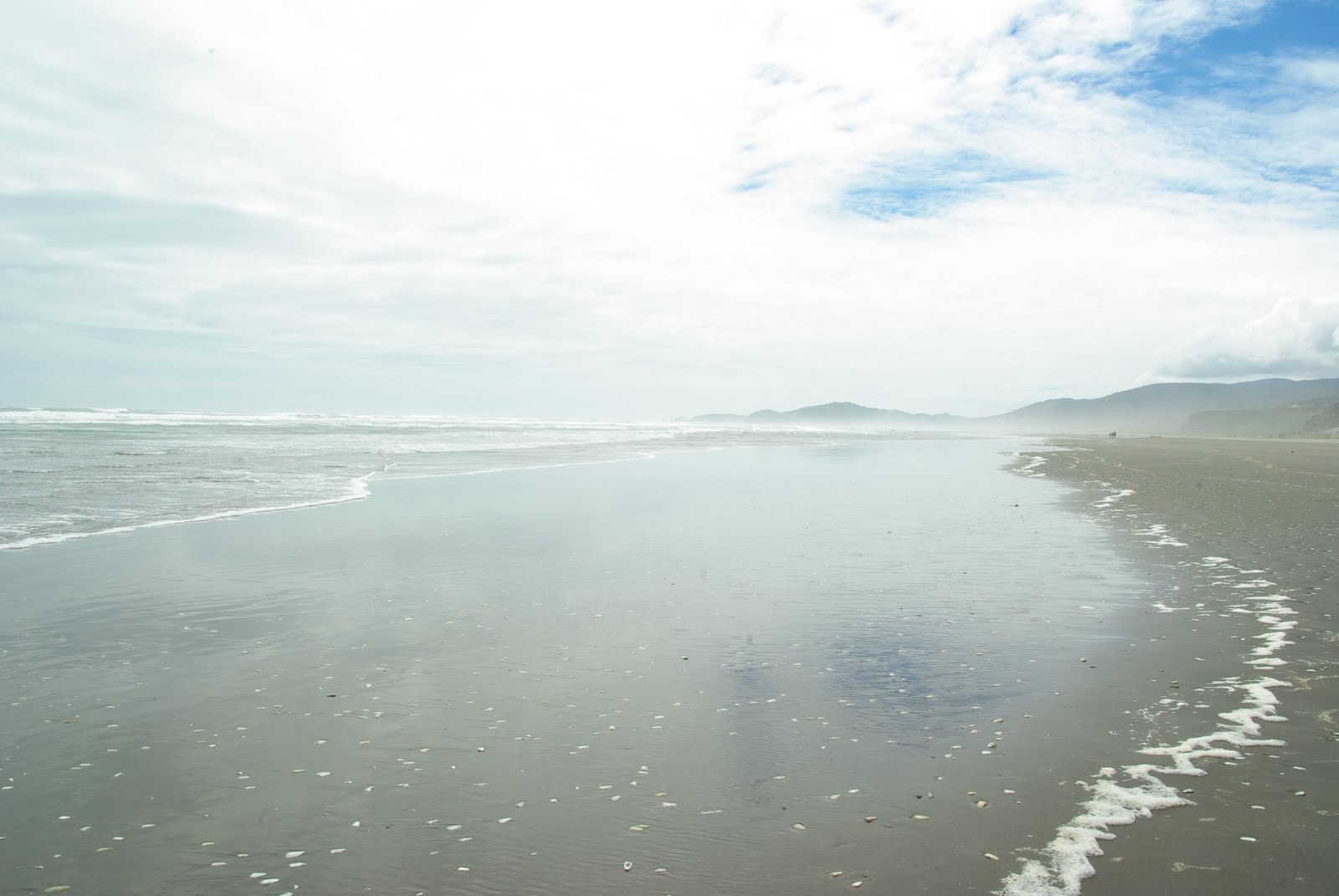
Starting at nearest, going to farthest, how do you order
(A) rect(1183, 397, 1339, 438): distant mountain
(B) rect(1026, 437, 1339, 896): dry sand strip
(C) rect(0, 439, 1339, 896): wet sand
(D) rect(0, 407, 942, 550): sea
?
(B) rect(1026, 437, 1339, 896): dry sand strip
(C) rect(0, 439, 1339, 896): wet sand
(D) rect(0, 407, 942, 550): sea
(A) rect(1183, 397, 1339, 438): distant mountain

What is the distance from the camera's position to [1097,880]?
4.53 metres

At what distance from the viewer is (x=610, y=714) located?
7113 millimetres

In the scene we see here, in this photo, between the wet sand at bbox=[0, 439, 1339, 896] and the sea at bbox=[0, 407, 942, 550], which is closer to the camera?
the wet sand at bbox=[0, 439, 1339, 896]

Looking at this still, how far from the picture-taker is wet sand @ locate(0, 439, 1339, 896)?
4.86 m

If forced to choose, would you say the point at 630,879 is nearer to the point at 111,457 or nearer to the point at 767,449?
the point at 111,457

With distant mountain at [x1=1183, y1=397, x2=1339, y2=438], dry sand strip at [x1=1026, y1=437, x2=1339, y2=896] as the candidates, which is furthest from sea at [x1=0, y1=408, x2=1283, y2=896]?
distant mountain at [x1=1183, y1=397, x2=1339, y2=438]

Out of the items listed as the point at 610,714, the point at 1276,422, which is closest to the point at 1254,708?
the point at 610,714

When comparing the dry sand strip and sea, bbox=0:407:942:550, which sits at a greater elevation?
sea, bbox=0:407:942:550

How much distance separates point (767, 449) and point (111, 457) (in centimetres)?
3807

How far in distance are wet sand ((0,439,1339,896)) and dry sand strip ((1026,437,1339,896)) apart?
1.7 inches

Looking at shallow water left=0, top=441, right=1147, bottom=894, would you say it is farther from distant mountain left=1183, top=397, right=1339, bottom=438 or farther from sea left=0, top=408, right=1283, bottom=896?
distant mountain left=1183, top=397, right=1339, bottom=438

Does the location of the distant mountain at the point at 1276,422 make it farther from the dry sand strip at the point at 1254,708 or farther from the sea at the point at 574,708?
the sea at the point at 574,708

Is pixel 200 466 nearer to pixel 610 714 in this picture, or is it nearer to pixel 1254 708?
pixel 610 714

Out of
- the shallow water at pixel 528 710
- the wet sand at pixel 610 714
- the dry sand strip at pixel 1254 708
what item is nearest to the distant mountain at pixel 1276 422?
the dry sand strip at pixel 1254 708
